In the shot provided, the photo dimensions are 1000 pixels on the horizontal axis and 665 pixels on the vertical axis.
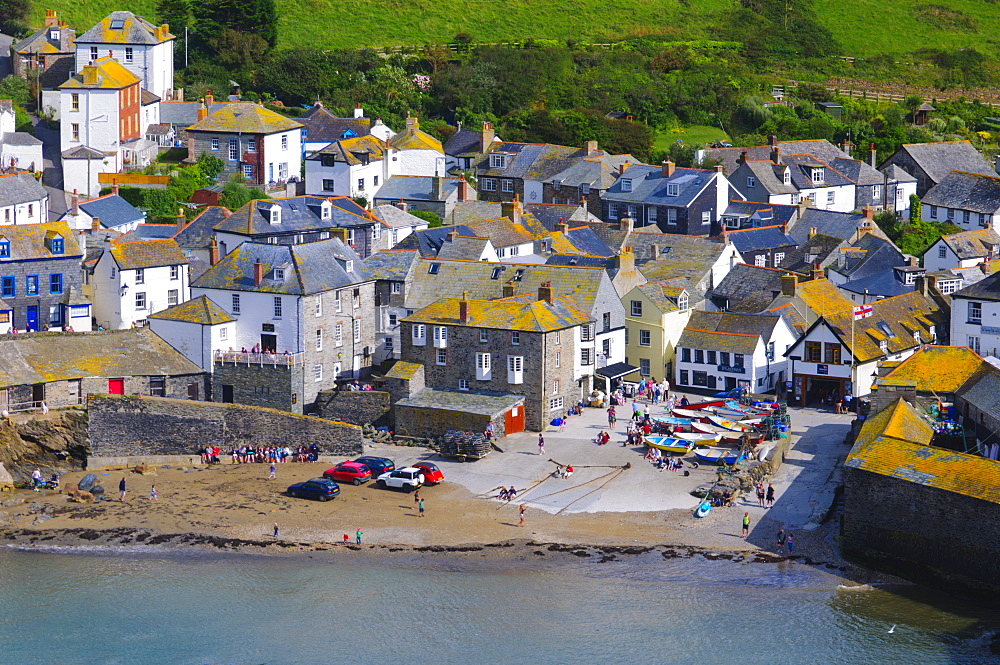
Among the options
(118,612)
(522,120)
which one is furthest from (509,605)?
(522,120)

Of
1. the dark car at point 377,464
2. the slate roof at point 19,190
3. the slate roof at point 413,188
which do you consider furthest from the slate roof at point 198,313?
the slate roof at point 413,188

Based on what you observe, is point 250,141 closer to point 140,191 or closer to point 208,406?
point 140,191

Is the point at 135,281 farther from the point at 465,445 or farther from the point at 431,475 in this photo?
the point at 431,475

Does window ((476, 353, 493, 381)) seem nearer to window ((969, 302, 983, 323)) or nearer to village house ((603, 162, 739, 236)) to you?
window ((969, 302, 983, 323))

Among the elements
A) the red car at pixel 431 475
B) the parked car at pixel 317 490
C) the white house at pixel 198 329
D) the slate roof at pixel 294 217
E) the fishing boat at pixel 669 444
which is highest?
the slate roof at pixel 294 217

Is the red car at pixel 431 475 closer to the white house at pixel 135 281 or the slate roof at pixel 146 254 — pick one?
the white house at pixel 135 281

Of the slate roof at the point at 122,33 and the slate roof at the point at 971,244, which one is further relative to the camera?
the slate roof at the point at 122,33

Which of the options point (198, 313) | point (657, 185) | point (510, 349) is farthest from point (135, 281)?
point (657, 185)
